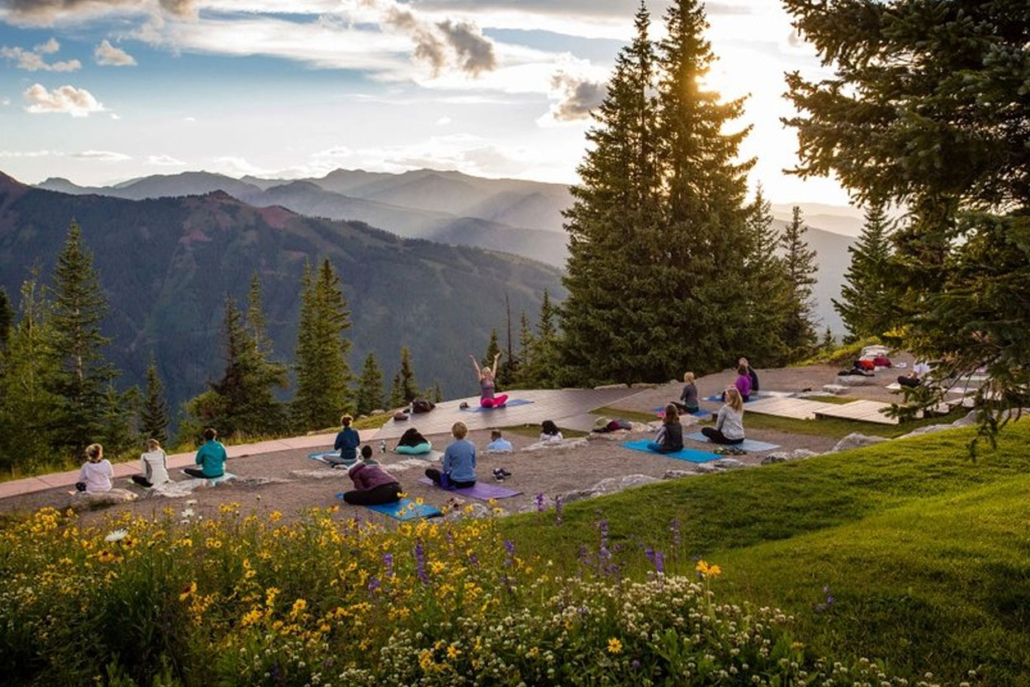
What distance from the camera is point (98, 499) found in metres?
12.1

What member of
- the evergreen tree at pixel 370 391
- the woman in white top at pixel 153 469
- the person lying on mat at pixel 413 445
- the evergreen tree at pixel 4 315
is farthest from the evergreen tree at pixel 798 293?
the evergreen tree at pixel 4 315

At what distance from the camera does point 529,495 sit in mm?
12617

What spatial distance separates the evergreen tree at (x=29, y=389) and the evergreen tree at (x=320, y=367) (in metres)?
15.9

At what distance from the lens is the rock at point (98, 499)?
1182cm

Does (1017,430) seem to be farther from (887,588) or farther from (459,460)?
(459,460)

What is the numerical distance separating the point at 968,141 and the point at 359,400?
7338cm

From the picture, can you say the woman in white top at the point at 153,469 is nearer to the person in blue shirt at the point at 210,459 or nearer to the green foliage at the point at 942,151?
the person in blue shirt at the point at 210,459

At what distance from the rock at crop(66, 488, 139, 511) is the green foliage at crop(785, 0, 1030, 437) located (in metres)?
11.5

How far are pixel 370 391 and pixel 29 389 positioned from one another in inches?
1693

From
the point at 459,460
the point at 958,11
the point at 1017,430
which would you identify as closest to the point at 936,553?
the point at 958,11

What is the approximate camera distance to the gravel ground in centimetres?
1205

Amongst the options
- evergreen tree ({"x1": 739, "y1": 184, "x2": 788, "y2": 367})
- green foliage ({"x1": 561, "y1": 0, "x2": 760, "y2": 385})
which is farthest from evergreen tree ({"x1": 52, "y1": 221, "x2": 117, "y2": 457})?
evergreen tree ({"x1": 739, "y1": 184, "x2": 788, "y2": 367})

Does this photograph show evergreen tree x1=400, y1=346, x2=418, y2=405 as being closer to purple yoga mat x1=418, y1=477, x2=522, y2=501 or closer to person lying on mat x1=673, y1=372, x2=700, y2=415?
person lying on mat x1=673, y1=372, x2=700, y2=415

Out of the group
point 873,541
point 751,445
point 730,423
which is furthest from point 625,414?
point 873,541
